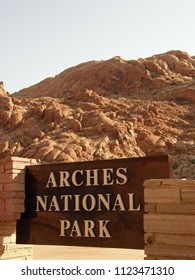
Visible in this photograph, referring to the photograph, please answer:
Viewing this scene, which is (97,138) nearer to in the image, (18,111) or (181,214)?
(18,111)

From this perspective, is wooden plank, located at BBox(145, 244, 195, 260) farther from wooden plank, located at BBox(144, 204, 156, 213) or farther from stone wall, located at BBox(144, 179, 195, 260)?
wooden plank, located at BBox(144, 204, 156, 213)

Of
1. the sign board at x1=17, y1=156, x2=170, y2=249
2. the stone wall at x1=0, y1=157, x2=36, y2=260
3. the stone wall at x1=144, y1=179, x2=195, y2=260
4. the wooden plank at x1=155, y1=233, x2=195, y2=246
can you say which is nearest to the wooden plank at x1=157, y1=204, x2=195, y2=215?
the stone wall at x1=144, y1=179, x2=195, y2=260

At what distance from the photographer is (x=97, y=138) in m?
34.8

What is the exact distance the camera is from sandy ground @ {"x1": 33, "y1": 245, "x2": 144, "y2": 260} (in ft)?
42.0

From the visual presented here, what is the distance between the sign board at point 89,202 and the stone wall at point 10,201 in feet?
0.55

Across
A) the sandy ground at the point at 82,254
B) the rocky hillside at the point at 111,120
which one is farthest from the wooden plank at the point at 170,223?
the rocky hillside at the point at 111,120

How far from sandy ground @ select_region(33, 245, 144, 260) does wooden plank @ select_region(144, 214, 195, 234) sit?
24.0 ft

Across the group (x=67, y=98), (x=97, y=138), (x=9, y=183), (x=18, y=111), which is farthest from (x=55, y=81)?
(x=9, y=183)

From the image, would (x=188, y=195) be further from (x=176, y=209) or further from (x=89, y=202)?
(x=89, y=202)

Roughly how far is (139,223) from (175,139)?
3235 centimetres

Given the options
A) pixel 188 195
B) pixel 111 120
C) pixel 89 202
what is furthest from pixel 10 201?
pixel 111 120

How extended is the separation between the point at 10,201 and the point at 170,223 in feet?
12.7

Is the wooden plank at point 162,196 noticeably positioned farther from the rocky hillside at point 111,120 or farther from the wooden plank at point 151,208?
the rocky hillside at point 111,120

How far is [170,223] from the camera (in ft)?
18.4
